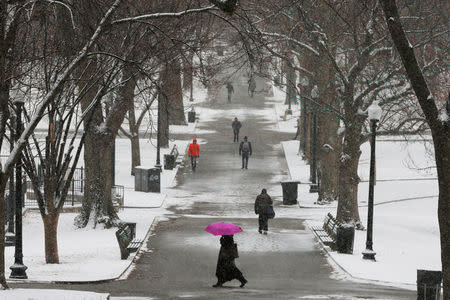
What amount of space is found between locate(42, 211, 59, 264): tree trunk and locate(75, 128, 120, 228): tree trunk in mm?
6949

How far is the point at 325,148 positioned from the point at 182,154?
13422mm

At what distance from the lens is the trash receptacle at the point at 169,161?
39.6m

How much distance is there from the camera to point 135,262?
20203 millimetres

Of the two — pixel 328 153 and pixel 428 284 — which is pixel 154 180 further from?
pixel 428 284

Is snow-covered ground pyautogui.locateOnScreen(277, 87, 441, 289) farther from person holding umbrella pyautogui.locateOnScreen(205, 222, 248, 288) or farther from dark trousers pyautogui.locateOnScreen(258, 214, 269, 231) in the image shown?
person holding umbrella pyautogui.locateOnScreen(205, 222, 248, 288)

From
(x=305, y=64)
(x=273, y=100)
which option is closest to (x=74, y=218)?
(x=305, y=64)

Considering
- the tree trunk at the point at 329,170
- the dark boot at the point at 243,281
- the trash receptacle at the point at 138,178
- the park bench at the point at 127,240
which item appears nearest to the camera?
the dark boot at the point at 243,281

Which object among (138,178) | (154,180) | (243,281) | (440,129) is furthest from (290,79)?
(440,129)

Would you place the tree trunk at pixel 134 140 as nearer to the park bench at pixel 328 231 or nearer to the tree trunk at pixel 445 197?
the park bench at pixel 328 231

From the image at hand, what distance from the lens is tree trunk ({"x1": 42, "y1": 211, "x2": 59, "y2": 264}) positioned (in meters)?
19.6

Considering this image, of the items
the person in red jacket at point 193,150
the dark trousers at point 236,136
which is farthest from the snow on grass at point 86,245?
the dark trousers at point 236,136

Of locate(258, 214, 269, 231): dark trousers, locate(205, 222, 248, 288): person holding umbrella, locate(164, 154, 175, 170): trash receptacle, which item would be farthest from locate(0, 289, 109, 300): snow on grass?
locate(164, 154, 175, 170): trash receptacle

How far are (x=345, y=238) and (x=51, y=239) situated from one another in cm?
723

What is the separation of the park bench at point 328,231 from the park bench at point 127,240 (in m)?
4.96
